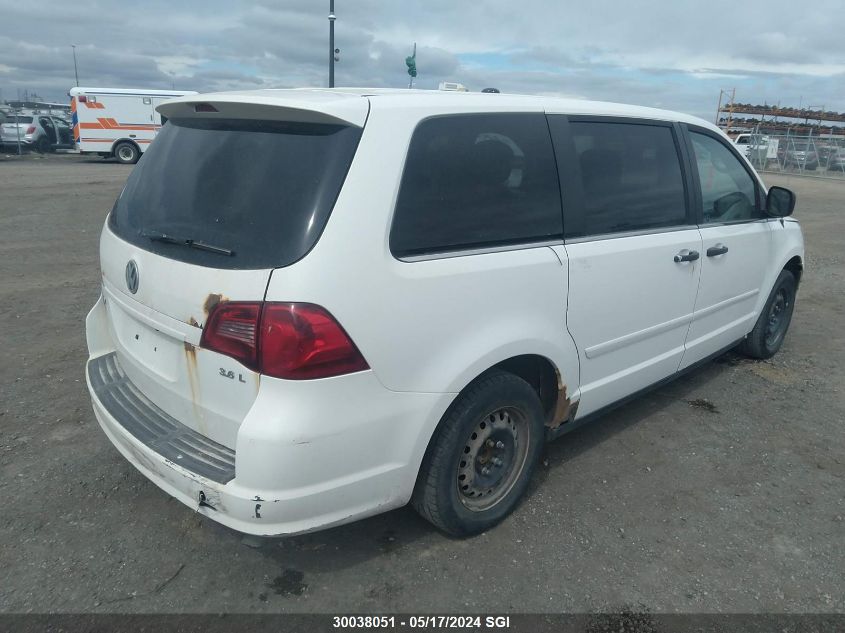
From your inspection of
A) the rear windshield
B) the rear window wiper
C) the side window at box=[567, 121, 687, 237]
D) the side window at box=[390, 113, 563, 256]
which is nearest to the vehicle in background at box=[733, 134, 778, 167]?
the side window at box=[567, 121, 687, 237]

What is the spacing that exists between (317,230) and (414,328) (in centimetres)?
50

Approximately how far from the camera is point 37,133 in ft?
86.4

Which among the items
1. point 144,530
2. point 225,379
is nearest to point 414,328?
point 225,379

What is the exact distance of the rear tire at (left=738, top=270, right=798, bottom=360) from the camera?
498 cm

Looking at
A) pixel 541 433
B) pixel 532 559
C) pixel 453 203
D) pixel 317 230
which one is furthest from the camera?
pixel 541 433

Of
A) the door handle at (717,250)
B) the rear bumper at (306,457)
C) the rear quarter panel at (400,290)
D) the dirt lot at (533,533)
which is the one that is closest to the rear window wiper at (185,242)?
the rear quarter panel at (400,290)

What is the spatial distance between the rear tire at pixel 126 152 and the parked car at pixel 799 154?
2897cm

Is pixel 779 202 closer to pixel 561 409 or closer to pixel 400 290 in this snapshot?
pixel 561 409

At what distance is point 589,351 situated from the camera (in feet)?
10.5

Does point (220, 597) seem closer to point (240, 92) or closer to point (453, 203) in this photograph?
point (453, 203)

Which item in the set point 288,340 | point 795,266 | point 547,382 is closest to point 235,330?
point 288,340

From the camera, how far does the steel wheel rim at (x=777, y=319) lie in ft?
17.0

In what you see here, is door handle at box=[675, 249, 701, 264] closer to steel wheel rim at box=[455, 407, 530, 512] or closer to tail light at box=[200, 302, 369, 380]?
steel wheel rim at box=[455, 407, 530, 512]

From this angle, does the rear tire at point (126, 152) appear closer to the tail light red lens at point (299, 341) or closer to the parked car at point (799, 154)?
the tail light red lens at point (299, 341)
